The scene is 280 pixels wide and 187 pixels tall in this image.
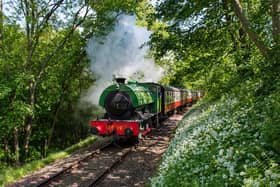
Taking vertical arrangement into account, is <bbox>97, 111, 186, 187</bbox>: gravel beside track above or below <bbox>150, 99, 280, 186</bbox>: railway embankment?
below

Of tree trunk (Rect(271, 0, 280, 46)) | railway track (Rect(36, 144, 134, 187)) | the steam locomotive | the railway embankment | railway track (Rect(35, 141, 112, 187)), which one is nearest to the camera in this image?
the railway embankment

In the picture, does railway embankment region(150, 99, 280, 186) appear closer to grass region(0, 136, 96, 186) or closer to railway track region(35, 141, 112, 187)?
railway track region(35, 141, 112, 187)

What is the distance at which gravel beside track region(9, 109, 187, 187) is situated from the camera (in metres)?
7.70

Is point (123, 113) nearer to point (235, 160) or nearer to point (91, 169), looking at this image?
point (91, 169)

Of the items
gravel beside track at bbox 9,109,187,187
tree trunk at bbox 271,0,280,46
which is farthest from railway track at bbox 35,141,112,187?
tree trunk at bbox 271,0,280,46

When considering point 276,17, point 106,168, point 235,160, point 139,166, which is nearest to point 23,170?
point 106,168

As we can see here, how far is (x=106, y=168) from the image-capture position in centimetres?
871

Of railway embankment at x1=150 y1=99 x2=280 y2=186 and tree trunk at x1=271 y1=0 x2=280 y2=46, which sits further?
tree trunk at x1=271 y1=0 x2=280 y2=46

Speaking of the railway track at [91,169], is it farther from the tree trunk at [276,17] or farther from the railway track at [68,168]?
the tree trunk at [276,17]

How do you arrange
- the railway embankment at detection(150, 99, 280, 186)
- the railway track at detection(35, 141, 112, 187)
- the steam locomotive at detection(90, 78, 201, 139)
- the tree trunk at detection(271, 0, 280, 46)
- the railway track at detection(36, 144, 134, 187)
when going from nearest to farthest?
the railway embankment at detection(150, 99, 280, 186), the tree trunk at detection(271, 0, 280, 46), the railway track at detection(35, 141, 112, 187), the railway track at detection(36, 144, 134, 187), the steam locomotive at detection(90, 78, 201, 139)

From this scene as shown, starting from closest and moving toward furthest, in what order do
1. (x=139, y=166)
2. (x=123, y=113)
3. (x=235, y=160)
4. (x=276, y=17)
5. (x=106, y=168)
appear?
(x=235, y=160), (x=276, y=17), (x=106, y=168), (x=139, y=166), (x=123, y=113)

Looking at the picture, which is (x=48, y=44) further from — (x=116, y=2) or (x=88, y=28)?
(x=116, y=2)

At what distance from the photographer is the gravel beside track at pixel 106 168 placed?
770 cm

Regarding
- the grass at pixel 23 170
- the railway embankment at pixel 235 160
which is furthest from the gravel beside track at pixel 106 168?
the railway embankment at pixel 235 160
